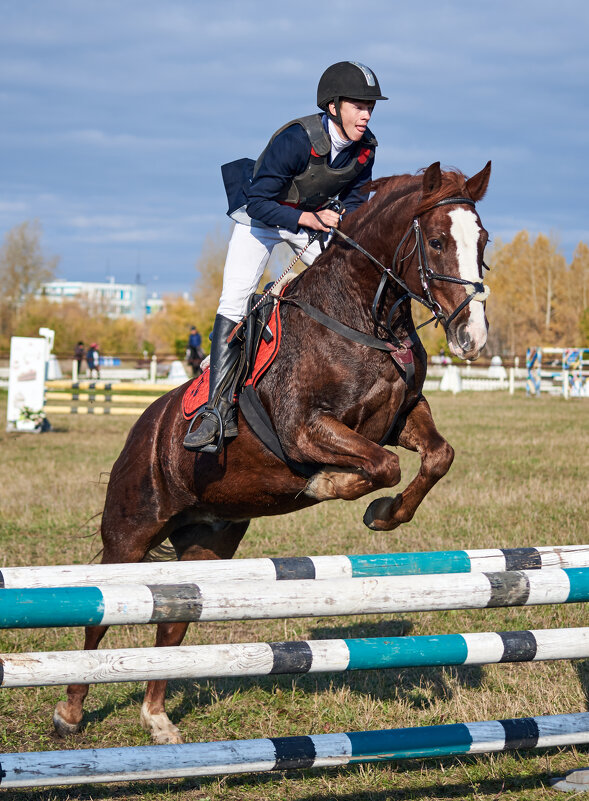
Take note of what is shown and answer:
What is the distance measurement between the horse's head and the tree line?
2429 inches

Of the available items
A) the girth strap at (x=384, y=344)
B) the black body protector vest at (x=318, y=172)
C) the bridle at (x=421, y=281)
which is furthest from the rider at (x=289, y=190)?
the girth strap at (x=384, y=344)

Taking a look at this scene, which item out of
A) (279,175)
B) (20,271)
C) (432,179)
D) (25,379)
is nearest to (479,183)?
(432,179)

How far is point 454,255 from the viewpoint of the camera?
3768mm

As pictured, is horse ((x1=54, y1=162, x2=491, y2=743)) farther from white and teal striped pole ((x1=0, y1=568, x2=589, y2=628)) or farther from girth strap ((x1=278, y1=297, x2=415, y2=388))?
white and teal striped pole ((x1=0, y1=568, x2=589, y2=628))

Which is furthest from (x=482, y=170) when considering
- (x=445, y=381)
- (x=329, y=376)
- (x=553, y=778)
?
(x=445, y=381)

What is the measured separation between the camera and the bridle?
368 cm

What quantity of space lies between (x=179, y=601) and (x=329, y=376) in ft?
5.48

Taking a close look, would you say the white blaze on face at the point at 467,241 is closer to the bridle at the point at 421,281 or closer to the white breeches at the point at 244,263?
the bridle at the point at 421,281

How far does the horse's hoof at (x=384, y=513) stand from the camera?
4.19 meters

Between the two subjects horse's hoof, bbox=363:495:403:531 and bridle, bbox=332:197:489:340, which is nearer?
bridle, bbox=332:197:489:340

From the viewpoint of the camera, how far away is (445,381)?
35.8 metres

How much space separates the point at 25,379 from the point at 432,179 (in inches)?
585

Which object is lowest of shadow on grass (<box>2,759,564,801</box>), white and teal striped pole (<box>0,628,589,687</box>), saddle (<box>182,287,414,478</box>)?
shadow on grass (<box>2,759,564,801</box>)

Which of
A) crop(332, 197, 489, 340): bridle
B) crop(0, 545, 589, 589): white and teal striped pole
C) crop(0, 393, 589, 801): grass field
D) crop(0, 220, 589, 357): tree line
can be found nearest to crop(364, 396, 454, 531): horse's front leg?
crop(332, 197, 489, 340): bridle
